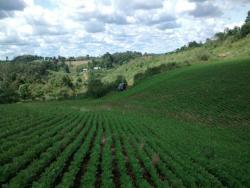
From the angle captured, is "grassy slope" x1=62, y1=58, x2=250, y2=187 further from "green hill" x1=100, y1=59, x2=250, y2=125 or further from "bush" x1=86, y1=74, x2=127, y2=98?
"bush" x1=86, y1=74, x2=127, y2=98

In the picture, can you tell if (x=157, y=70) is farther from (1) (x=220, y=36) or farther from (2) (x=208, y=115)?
(2) (x=208, y=115)

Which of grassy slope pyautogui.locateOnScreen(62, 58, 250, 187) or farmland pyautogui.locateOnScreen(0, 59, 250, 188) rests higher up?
farmland pyautogui.locateOnScreen(0, 59, 250, 188)

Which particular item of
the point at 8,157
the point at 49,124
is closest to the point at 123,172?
the point at 8,157

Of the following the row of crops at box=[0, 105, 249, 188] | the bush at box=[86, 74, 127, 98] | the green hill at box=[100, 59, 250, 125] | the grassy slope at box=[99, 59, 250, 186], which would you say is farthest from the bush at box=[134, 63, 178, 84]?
the row of crops at box=[0, 105, 249, 188]

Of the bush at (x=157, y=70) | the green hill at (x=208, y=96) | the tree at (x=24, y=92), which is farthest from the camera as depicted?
the tree at (x=24, y=92)

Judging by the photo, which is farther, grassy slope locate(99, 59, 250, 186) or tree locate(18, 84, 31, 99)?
tree locate(18, 84, 31, 99)

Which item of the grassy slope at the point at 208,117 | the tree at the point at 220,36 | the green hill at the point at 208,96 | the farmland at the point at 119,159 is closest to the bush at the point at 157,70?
the green hill at the point at 208,96

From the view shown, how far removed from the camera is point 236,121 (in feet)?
107

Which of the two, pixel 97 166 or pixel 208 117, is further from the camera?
pixel 208 117

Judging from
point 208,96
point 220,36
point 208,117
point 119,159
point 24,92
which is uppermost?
point 220,36

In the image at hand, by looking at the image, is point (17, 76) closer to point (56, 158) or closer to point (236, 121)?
point (236, 121)

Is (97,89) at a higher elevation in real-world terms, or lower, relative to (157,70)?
A: lower

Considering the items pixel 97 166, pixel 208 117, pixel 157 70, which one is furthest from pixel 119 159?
pixel 157 70

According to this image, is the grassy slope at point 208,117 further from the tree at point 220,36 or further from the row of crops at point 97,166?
the tree at point 220,36
